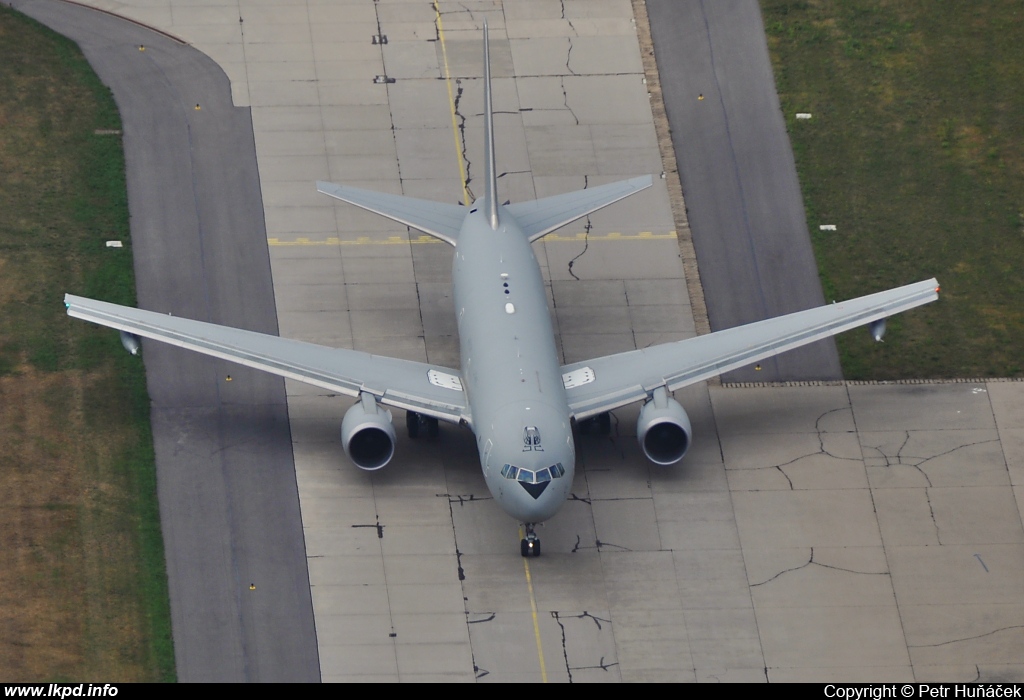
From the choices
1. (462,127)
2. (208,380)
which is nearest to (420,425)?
(208,380)

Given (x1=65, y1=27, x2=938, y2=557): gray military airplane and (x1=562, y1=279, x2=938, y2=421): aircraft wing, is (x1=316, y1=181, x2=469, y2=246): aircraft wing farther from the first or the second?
(x1=562, y1=279, x2=938, y2=421): aircraft wing

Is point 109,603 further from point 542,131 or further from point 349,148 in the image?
point 542,131

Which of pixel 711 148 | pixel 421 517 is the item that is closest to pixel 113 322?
pixel 421 517

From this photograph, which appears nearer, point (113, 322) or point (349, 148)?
point (113, 322)

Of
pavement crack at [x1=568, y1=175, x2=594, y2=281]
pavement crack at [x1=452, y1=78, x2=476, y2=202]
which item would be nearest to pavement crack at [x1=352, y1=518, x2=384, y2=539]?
pavement crack at [x1=568, y1=175, x2=594, y2=281]

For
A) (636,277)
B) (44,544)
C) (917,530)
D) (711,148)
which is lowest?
(917,530)

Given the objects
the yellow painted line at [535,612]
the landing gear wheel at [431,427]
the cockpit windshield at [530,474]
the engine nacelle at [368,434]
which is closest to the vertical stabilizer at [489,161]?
the landing gear wheel at [431,427]
